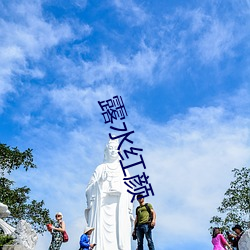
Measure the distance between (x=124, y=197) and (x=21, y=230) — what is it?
5.31 meters

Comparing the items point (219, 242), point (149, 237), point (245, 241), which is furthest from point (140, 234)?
point (245, 241)

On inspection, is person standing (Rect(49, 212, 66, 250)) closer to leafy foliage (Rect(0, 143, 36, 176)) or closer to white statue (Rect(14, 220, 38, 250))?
white statue (Rect(14, 220, 38, 250))

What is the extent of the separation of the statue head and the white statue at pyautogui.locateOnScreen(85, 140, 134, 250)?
0.53 meters

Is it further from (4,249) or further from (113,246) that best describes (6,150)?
(4,249)

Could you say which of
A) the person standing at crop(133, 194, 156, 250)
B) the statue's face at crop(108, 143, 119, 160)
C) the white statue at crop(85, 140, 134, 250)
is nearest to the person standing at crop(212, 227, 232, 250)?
the person standing at crop(133, 194, 156, 250)

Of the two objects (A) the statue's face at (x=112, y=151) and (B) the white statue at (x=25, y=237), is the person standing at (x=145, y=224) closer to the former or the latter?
(B) the white statue at (x=25, y=237)

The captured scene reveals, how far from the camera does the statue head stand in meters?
16.1

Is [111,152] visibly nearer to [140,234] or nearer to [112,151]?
[112,151]

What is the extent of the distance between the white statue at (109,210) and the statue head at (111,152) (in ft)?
1.75

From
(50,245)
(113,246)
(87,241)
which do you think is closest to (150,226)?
(87,241)

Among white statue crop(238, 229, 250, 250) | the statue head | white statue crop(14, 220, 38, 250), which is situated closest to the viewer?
white statue crop(238, 229, 250, 250)

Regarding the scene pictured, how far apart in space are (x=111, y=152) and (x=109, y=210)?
211 cm

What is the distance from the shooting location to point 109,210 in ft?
49.6

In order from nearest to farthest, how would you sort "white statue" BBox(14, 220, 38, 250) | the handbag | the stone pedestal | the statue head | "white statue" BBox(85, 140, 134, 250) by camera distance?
1. the handbag
2. the stone pedestal
3. "white statue" BBox(14, 220, 38, 250)
4. "white statue" BBox(85, 140, 134, 250)
5. the statue head
